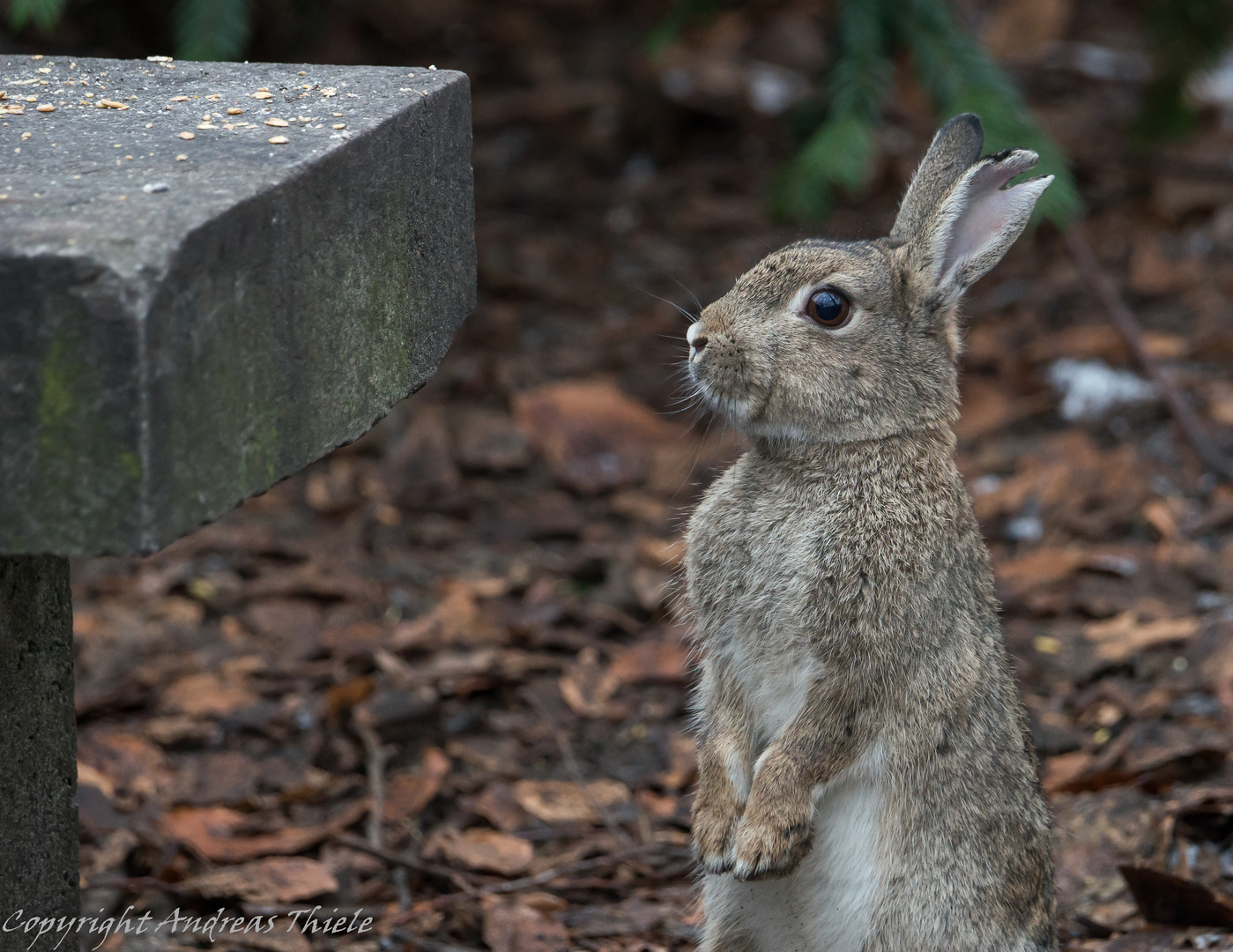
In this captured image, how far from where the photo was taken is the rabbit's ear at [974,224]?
3.06 metres

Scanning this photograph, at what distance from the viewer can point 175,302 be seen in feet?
6.95

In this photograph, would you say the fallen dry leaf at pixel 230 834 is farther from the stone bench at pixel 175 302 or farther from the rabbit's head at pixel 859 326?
the rabbit's head at pixel 859 326

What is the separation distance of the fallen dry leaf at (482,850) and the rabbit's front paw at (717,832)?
1032 mm

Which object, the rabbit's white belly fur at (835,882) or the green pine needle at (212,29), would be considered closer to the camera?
the rabbit's white belly fur at (835,882)

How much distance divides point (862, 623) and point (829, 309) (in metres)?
0.66

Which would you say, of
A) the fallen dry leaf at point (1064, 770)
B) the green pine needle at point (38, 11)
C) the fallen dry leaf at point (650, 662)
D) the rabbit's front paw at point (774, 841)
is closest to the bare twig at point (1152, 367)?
the fallen dry leaf at point (1064, 770)

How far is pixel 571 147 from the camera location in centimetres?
890

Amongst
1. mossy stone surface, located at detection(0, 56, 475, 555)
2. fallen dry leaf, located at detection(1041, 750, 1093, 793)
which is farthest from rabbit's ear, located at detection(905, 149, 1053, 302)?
fallen dry leaf, located at detection(1041, 750, 1093, 793)

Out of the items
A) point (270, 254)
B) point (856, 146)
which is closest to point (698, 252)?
point (856, 146)

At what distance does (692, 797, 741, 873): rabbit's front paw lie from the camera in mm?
3111

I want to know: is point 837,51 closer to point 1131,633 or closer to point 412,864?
point 1131,633

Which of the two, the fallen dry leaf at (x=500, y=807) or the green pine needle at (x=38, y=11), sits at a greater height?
the green pine needle at (x=38, y=11)

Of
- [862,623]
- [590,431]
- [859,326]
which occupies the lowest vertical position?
[590,431]

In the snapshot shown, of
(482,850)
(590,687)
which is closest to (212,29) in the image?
(590,687)
